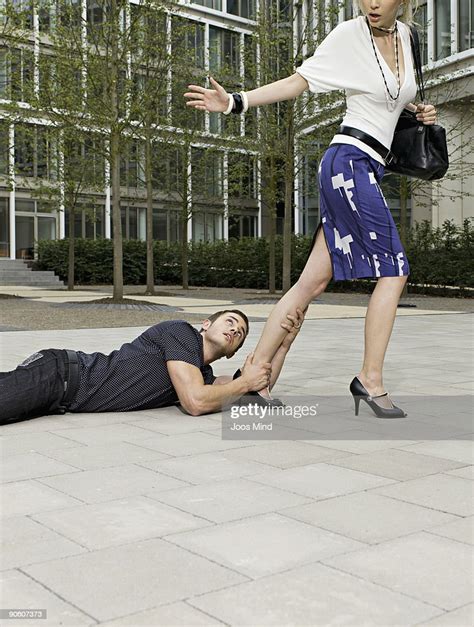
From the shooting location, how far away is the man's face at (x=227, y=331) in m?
4.77

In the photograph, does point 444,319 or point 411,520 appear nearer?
point 411,520

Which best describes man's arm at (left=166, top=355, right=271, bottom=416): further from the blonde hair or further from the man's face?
the blonde hair

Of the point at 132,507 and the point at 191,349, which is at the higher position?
the point at 191,349

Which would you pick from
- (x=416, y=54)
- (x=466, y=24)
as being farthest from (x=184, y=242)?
(x=416, y=54)

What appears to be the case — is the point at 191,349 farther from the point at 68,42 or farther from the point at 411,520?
the point at 68,42

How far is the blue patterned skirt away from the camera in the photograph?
475 centimetres

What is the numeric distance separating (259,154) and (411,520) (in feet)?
67.3

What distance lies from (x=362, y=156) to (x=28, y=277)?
30.7 meters

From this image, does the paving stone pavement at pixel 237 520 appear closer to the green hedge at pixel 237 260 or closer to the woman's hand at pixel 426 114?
the woman's hand at pixel 426 114

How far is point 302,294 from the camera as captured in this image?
495cm

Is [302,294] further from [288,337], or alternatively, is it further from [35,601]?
[35,601]

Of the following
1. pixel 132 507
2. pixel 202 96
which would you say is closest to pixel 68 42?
pixel 202 96

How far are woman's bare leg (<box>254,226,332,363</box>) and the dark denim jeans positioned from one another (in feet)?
3.61

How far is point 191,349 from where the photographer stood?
475 centimetres
